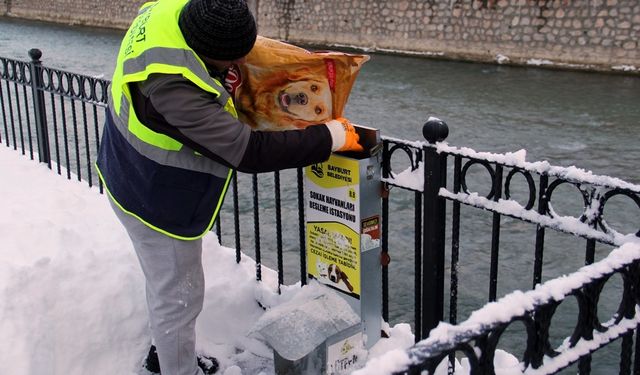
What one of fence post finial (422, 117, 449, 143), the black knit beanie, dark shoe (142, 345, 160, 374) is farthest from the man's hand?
dark shoe (142, 345, 160, 374)

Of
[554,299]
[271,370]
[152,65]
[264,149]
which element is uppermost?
[152,65]

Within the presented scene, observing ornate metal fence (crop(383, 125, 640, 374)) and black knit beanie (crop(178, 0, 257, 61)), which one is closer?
ornate metal fence (crop(383, 125, 640, 374))

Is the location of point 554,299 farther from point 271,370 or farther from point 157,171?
point 271,370

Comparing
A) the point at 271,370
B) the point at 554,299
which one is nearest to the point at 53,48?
the point at 271,370

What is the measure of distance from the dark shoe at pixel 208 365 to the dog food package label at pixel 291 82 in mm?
1029

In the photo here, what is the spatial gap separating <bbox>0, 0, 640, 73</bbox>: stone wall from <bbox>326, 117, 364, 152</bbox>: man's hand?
1327cm

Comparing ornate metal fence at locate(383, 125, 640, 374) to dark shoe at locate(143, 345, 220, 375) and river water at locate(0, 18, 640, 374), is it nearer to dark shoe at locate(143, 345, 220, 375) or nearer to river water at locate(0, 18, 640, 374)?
dark shoe at locate(143, 345, 220, 375)

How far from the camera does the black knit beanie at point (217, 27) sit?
86.4 inches

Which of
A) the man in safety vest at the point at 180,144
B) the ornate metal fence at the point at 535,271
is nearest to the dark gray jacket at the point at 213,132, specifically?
the man in safety vest at the point at 180,144

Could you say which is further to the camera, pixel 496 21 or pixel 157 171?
pixel 496 21

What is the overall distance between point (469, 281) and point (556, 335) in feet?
3.14

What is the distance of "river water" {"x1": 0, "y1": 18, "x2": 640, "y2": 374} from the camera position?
17.9 ft

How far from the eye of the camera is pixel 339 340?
2.83m

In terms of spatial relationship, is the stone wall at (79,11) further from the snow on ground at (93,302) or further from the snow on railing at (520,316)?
the snow on railing at (520,316)
